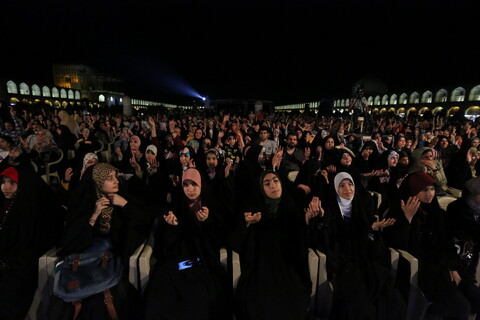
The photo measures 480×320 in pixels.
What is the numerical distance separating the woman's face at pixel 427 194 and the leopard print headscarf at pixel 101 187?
3127mm

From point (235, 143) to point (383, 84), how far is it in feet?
212

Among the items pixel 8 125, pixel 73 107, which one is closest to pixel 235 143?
A: pixel 8 125

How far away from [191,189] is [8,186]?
5.52 ft

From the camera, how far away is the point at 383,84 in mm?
58656

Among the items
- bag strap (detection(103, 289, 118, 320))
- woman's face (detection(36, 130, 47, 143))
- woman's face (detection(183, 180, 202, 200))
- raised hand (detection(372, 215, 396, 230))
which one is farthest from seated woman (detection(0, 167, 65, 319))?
raised hand (detection(372, 215, 396, 230))

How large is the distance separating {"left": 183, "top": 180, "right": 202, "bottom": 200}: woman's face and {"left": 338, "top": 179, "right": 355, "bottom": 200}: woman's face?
1484mm

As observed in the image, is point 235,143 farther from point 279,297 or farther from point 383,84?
point 383,84

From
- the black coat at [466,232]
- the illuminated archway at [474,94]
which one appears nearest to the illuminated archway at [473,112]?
the illuminated archway at [474,94]

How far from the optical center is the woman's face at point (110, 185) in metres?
2.44

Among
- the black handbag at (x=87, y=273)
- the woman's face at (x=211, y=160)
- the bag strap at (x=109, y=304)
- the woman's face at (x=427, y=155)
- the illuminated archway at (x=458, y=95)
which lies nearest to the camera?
the black handbag at (x=87, y=273)

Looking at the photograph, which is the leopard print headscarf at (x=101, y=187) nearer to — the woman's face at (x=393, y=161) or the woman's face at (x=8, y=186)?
the woman's face at (x=8, y=186)

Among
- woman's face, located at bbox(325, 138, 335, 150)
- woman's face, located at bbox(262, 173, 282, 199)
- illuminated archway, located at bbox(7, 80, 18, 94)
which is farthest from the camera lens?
illuminated archway, located at bbox(7, 80, 18, 94)

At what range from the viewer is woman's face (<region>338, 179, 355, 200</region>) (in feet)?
8.49

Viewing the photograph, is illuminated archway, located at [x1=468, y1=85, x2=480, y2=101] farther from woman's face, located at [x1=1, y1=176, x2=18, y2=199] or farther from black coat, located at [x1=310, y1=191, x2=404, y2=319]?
woman's face, located at [x1=1, y1=176, x2=18, y2=199]
